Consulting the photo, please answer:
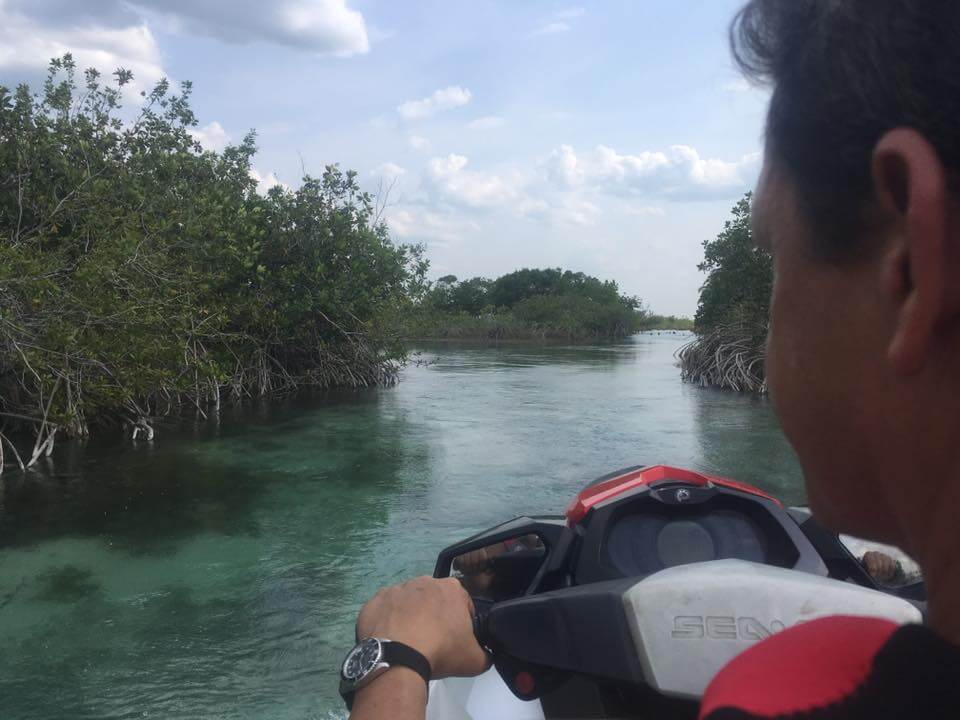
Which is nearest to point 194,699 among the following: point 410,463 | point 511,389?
point 410,463

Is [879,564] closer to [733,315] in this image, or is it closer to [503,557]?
[503,557]

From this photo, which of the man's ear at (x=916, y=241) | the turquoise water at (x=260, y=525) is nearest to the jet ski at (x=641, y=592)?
the man's ear at (x=916, y=241)

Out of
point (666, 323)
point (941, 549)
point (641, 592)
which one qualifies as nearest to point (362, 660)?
point (641, 592)

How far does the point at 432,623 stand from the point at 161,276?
6923 millimetres

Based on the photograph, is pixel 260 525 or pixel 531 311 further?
pixel 531 311

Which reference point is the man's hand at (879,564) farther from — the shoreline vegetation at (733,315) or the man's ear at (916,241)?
the shoreline vegetation at (733,315)

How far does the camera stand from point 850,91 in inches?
23.0

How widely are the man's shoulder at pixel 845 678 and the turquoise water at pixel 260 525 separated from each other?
2705mm

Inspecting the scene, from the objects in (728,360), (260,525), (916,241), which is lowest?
(260,525)

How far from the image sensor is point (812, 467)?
0.69 meters

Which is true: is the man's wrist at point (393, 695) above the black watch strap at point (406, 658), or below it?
below

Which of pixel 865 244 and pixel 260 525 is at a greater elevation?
Answer: pixel 865 244

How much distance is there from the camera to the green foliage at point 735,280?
1606 centimetres

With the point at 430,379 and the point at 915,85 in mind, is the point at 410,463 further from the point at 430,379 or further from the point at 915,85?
the point at 430,379
